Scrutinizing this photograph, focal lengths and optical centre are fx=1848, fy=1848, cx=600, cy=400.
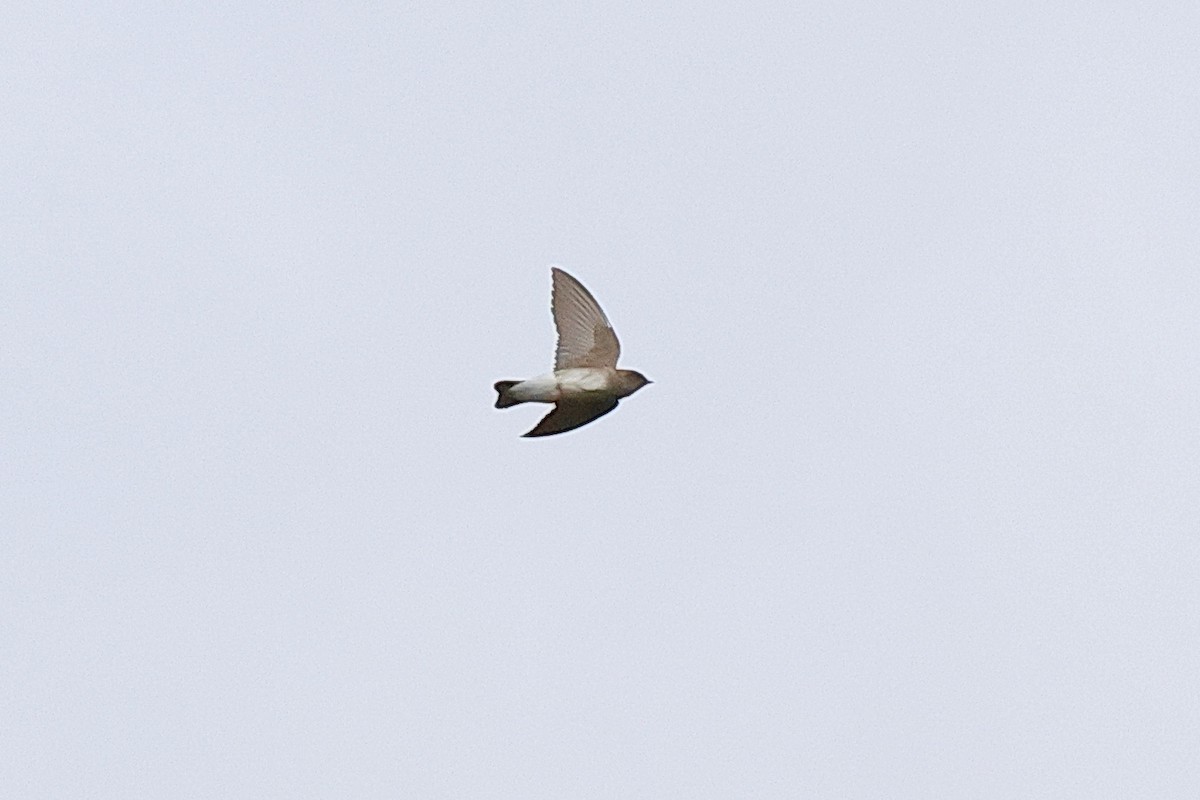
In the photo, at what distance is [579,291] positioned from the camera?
59.7ft

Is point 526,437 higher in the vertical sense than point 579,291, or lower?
lower

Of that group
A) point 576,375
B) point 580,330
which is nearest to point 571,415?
point 576,375

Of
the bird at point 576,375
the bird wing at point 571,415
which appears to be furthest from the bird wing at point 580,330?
the bird wing at point 571,415

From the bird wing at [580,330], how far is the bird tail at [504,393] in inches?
34.5

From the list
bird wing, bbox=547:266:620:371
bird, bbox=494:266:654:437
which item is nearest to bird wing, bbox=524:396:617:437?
bird, bbox=494:266:654:437

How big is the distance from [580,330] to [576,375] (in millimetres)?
617

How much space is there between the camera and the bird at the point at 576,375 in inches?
687

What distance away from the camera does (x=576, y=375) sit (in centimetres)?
1778

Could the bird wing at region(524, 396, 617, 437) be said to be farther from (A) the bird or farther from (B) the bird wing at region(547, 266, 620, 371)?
(B) the bird wing at region(547, 266, 620, 371)

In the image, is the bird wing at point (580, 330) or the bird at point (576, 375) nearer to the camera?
the bird at point (576, 375)

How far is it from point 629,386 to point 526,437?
1103 mm

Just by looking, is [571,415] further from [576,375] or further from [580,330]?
[580,330]

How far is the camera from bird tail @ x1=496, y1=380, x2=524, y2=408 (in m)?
17.3

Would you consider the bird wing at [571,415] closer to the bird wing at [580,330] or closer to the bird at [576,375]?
the bird at [576,375]
